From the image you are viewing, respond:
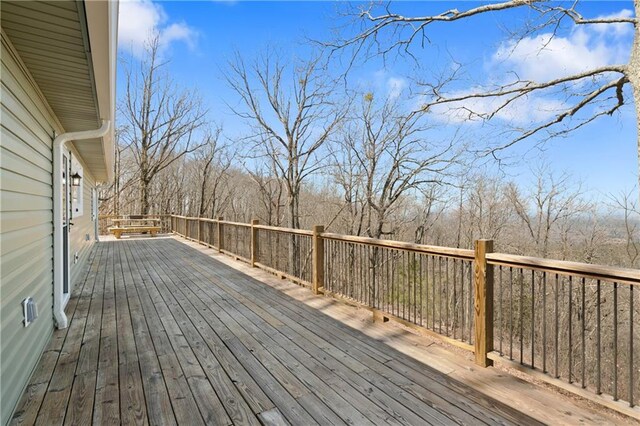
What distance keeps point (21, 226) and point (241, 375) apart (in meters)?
1.98

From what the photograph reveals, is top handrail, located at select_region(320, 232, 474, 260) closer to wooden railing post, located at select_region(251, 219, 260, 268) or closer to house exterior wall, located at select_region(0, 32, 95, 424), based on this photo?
wooden railing post, located at select_region(251, 219, 260, 268)

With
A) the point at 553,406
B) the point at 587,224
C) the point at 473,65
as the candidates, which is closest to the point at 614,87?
the point at 473,65

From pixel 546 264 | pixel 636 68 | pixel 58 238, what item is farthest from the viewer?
pixel 636 68

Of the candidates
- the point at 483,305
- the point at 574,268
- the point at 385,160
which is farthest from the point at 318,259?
the point at 385,160

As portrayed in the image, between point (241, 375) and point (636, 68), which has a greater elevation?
point (636, 68)

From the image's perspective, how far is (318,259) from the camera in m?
4.38

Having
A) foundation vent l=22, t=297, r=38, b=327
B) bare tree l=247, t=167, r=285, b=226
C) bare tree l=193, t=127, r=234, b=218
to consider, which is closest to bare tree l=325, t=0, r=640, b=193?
foundation vent l=22, t=297, r=38, b=327

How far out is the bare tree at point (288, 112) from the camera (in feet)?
41.2

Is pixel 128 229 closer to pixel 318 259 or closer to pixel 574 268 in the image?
pixel 318 259

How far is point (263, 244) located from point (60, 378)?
3960 millimetres

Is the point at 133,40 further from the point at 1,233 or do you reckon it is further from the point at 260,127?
the point at 1,233

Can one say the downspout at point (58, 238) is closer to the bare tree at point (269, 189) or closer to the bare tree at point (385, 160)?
the bare tree at point (385, 160)

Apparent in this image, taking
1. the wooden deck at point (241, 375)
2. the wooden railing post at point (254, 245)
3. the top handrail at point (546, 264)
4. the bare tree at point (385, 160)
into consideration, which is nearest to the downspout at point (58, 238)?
the wooden deck at point (241, 375)

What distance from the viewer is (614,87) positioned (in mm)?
5637
